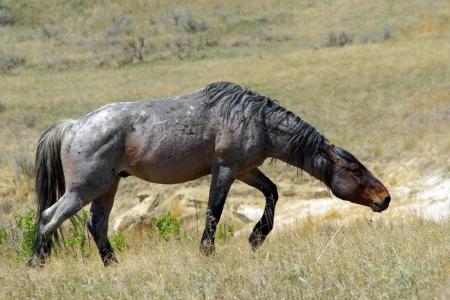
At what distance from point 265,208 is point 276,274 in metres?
2.17

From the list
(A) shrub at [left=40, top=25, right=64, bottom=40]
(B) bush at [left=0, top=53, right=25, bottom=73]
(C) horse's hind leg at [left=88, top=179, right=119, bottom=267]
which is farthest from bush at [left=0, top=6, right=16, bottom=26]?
(C) horse's hind leg at [left=88, top=179, right=119, bottom=267]

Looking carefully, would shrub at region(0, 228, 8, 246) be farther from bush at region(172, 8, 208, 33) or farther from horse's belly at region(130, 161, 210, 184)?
bush at region(172, 8, 208, 33)

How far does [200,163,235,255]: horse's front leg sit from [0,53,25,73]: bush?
24064 mm

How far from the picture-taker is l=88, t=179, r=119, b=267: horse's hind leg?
711cm

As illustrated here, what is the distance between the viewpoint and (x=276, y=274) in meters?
5.04

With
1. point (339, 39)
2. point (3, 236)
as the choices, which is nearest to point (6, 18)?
point (339, 39)

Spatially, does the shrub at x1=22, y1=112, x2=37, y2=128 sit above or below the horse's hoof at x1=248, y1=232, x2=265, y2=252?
below

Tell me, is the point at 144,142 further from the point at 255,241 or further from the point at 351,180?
the point at 351,180

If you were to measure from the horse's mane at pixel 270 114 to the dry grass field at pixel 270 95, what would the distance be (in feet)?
2.68

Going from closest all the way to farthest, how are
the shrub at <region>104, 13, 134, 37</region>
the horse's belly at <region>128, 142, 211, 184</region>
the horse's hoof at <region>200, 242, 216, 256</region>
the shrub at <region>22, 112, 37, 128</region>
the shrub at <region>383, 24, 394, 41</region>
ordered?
1. the horse's hoof at <region>200, 242, 216, 256</region>
2. the horse's belly at <region>128, 142, 211, 184</region>
3. the shrub at <region>22, 112, 37, 128</region>
4. the shrub at <region>383, 24, 394, 41</region>
5. the shrub at <region>104, 13, 134, 37</region>

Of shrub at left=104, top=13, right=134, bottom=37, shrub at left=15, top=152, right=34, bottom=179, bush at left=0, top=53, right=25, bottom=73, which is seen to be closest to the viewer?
shrub at left=15, top=152, right=34, bottom=179

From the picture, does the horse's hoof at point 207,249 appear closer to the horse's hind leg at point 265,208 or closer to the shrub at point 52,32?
the horse's hind leg at point 265,208

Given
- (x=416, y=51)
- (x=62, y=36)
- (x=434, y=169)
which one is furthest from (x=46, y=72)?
(x=434, y=169)

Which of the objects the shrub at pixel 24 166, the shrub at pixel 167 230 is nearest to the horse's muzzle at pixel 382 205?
the shrub at pixel 167 230
